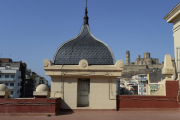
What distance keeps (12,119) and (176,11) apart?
38.7ft

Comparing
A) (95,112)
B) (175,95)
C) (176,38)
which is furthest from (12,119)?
(176,38)

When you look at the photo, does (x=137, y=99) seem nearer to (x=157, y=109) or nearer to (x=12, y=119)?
(x=157, y=109)

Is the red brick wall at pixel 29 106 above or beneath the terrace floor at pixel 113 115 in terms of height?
above

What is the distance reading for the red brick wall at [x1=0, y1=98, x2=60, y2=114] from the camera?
9.77 metres

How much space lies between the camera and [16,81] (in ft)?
170

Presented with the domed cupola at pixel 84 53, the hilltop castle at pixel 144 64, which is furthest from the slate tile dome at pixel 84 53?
the hilltop castle at pixel 144 64

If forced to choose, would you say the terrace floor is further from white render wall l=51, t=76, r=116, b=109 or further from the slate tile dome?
the slate tile dome

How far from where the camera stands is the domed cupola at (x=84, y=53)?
37.2ft

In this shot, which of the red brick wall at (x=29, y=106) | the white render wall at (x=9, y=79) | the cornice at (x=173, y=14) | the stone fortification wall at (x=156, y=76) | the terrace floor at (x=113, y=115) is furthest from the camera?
the white render wall at (x=9, y=79)

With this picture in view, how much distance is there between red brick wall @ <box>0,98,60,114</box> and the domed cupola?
2.72 meters

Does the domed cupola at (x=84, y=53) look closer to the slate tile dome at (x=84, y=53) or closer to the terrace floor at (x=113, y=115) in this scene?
the slate tile dome at (x=84, y=53)

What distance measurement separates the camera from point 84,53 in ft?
38.1

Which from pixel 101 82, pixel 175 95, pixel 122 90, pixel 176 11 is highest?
pixel 176 11

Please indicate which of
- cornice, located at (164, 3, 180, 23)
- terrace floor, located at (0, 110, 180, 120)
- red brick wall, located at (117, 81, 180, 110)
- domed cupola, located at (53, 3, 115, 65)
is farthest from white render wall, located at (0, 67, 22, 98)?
cornice, located at (164, 3, 180, 23)
